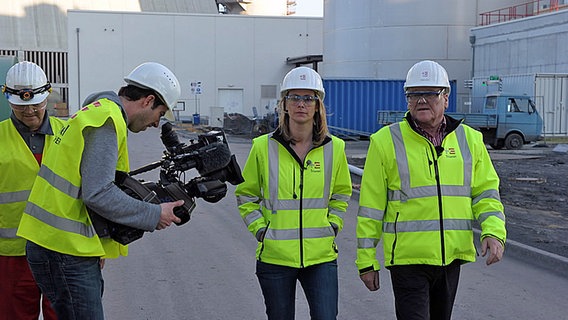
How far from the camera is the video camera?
11.0 ft

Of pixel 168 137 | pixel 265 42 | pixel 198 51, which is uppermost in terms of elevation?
pixel 265 42

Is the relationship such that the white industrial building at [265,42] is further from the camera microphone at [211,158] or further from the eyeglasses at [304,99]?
the camera microphone at [211,158]

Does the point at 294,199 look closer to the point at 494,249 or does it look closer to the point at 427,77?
the point at 427,77

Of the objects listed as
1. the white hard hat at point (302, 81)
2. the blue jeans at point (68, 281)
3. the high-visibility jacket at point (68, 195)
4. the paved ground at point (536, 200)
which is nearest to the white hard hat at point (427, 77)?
the white hard hat at point (302, 81)

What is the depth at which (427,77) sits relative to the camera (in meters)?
4.07

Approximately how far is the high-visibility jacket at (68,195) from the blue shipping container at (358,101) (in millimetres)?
27691

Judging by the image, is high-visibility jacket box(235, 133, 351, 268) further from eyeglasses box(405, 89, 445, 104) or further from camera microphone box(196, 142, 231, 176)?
camera microphone box(196, 142, 231, 176)

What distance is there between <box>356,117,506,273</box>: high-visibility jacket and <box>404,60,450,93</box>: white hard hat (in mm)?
240

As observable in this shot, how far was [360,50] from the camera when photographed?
38.2 m

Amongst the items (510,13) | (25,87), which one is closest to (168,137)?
(25,87)

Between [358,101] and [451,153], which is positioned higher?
[451,153]

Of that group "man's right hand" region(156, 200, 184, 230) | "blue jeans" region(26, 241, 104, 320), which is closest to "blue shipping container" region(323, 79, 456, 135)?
"man's right hand" region(156, 200, 184, 230)

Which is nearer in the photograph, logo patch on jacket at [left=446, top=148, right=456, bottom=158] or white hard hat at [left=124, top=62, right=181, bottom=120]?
white hard hat at [left=124, top=62, right=181, bottom=120]

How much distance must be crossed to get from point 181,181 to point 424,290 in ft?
4.98
